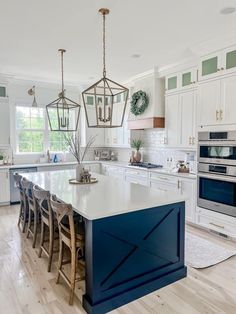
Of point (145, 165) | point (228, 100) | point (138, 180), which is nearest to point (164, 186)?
point (138, 180)

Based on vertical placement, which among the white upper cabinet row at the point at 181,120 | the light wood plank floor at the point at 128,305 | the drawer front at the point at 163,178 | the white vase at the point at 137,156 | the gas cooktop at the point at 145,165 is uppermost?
the white upper cabinet row at the point at 181,120

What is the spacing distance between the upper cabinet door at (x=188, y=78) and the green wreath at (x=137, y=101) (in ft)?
3.19

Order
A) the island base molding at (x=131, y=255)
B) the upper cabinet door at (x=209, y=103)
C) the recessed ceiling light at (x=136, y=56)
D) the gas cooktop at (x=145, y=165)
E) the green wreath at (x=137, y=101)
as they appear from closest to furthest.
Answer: the island base molding at (x=131, y=255) < the upper cabinet door at (x=209, y=103) < the recessed ceiling light at (x=136, y=56) < the green wreath at (x=137, y=101) < the gas cooktop at (x=145, y=165)

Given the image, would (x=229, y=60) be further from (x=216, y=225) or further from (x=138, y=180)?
(x=138, y=180)

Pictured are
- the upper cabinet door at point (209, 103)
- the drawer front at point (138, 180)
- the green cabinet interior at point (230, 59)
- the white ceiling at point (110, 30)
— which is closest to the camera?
the white ceiling at point (110, 30)

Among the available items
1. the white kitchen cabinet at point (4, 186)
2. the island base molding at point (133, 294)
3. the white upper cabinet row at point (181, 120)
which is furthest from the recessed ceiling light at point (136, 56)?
the white kitchen cabinet at point (4, 186)

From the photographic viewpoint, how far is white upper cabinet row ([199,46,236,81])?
3529mm

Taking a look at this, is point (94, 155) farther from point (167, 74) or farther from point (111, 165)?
point (167, 74)

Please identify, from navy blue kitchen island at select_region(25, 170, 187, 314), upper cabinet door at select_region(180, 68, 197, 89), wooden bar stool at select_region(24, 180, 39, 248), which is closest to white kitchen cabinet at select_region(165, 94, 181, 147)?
upper cabinet door at select_region(180, 68, 197, 89)

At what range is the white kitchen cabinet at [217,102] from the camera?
11.6ft

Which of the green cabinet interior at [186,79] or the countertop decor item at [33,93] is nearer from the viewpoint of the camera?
the green cabinet interior at [186,79]

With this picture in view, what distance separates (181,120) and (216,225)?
1968 mm

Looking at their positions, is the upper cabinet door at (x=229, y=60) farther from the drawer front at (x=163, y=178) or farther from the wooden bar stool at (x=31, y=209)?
the wooden bar stool at (x=31, y=209)

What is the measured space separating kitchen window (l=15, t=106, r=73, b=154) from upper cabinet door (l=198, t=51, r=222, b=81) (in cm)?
420
